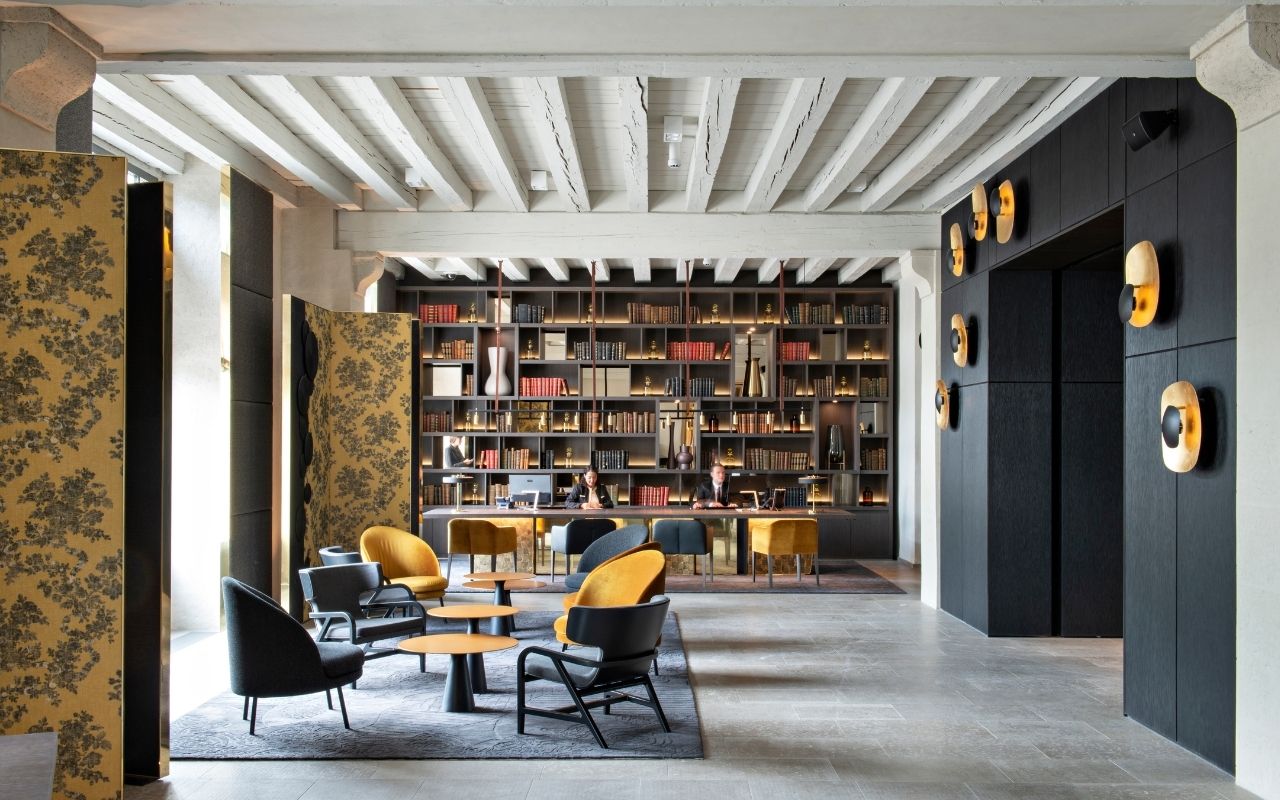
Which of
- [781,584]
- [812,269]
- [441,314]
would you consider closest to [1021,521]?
[781,584]

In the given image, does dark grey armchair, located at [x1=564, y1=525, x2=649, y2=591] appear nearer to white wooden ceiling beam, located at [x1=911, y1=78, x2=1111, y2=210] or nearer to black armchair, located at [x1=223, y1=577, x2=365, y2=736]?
black armchair, located at [x1=223, y1=577, x2=365, y2=736]

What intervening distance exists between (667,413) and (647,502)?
47.3 inches

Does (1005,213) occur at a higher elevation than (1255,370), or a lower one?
higher

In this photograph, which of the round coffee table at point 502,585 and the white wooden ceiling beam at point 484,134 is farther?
the round coffee table at point 502,585

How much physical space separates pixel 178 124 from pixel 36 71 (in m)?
2.73

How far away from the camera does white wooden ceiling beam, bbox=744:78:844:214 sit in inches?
253

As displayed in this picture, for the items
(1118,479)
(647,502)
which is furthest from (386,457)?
(1118,479)

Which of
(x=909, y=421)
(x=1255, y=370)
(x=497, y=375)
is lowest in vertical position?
(x=909, y=421)

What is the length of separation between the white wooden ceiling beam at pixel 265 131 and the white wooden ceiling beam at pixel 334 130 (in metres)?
0.16

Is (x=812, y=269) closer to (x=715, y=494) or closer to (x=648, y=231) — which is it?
(x=715, y=494)

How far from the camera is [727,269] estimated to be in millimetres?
13117

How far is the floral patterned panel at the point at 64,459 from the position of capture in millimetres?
4242

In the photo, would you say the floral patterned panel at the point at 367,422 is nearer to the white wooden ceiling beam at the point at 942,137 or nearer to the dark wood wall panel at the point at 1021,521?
the white wooden ceiling beam at the point at 942,137

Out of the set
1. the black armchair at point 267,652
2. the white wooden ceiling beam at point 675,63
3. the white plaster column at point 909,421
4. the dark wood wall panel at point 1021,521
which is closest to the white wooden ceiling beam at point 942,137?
the white wooden ceiling beam at point 675,63
